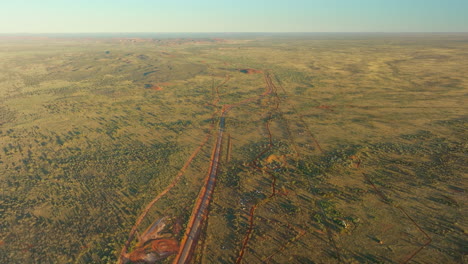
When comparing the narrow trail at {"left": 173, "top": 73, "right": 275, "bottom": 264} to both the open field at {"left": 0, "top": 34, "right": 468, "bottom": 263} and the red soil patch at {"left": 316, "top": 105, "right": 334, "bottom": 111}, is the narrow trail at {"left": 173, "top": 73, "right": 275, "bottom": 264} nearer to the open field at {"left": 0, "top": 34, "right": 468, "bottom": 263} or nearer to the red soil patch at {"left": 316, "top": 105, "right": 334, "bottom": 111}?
the open field at {"left": 0, "top": 34, "right": 468, "bottom": 263}

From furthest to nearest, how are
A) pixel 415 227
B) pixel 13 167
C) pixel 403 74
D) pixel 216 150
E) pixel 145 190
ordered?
pixel 403 74, pixel 216 150, pixel 13 167, pixel 145 190, pixel 415 227

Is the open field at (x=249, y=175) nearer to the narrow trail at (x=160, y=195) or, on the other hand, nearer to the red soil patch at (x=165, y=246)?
the narrow trail at (x=160, y=195)

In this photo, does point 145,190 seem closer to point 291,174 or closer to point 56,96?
point 291,174

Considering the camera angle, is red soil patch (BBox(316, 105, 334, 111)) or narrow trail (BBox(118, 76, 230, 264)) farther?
red soil patch (BBox(316, 105, 334, 111))

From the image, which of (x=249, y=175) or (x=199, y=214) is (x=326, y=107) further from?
(x=199, y=214)

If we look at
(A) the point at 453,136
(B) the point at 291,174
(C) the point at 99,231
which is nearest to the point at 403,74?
(A) the point at 453,136

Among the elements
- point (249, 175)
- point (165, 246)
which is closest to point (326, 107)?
point (249, 175)

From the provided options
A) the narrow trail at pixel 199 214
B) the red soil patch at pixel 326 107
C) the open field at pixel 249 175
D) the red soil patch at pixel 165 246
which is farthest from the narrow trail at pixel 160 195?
the red soil patch at pixel 326 107

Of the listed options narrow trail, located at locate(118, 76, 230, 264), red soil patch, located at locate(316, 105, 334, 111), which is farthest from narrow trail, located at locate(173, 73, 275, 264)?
red soil patch, located at locate(316, 105, 334, 111)
